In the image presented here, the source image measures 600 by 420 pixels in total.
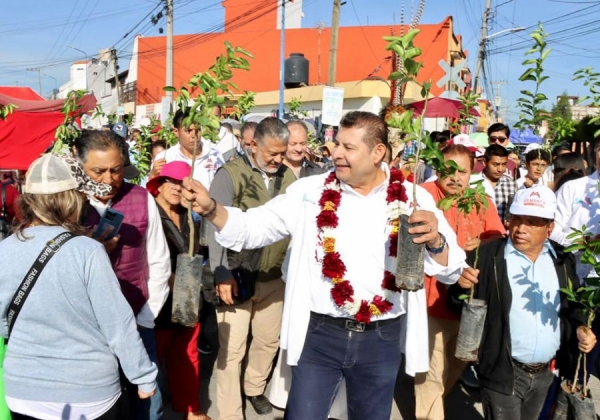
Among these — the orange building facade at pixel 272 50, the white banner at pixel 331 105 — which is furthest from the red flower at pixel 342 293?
the orange building facade at pixel 272 50

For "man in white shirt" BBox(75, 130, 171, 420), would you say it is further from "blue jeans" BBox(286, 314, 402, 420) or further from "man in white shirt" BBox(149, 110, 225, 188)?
"man in white shirt" BBox(149, 110, 225, 188)

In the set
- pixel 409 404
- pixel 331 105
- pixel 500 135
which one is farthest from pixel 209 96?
pixel 331 105

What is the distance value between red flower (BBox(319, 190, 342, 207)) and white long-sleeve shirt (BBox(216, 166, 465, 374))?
29 millimetres

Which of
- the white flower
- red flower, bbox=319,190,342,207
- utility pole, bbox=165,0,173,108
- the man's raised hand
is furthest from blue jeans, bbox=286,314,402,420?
utility pole, bbox=165,0,173,108

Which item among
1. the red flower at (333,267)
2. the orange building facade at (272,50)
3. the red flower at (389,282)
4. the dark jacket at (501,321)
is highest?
the orange building facade at (272,50)

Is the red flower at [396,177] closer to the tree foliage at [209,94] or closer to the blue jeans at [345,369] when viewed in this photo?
the blue jeans at [345,369]

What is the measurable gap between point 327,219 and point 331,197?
5.9 inches

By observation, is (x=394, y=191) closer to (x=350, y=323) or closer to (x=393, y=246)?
(x=393, y=246)

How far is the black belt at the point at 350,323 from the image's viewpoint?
3.08 meters

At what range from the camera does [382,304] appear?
3.07 meters

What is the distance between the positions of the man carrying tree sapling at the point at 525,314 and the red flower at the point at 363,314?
2.53 feet

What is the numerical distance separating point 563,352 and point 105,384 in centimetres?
277

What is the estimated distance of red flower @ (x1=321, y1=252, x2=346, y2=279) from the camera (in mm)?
3062

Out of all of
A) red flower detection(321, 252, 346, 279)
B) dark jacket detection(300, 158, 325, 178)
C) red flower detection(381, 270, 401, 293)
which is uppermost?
dark jacket detection(300, 158, 325, 178)
